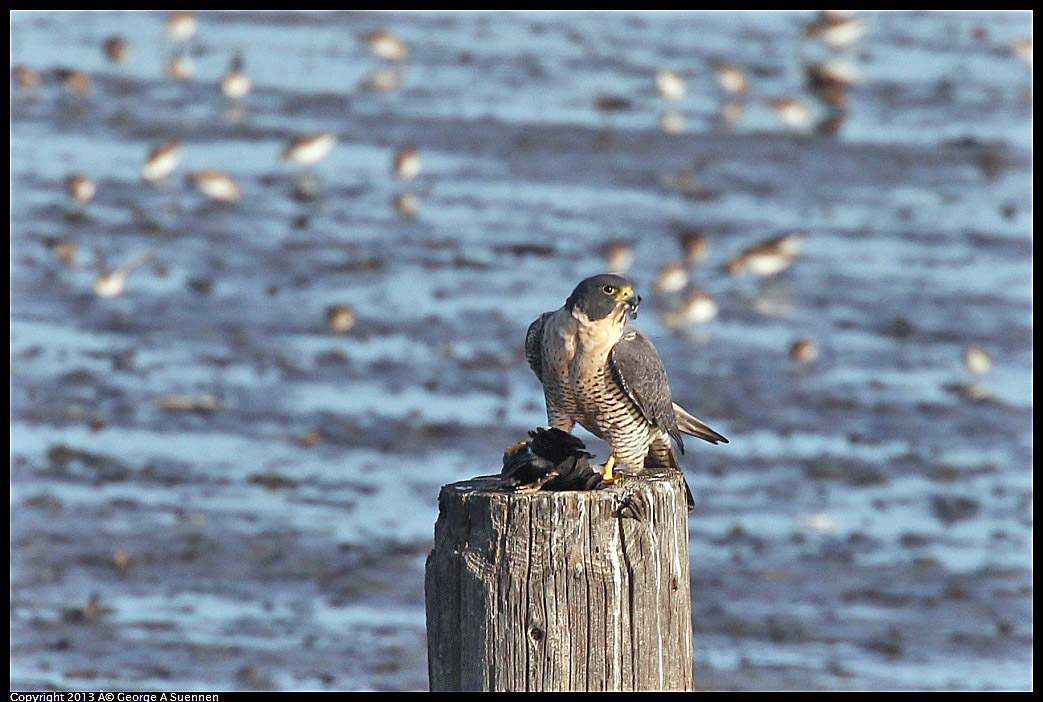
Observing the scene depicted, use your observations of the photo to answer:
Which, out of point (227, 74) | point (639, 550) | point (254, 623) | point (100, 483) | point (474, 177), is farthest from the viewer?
point (227, 74)

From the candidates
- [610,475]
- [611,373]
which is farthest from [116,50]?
[610,475]

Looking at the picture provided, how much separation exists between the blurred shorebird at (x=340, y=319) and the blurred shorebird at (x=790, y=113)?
7275mm

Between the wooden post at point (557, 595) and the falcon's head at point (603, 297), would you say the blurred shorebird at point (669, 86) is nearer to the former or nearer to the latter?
the falcon's head at point (603, 297)

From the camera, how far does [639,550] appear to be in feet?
12.4

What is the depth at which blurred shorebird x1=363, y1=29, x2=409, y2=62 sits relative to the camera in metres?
18.8

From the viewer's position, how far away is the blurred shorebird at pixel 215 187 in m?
13.8

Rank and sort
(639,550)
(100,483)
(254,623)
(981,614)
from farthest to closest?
(100,483) < (981,614) < (254,623) < (639,550)

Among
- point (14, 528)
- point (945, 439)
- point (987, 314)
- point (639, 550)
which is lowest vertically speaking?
point (639, 550)

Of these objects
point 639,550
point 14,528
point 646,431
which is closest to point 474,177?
point 14,528

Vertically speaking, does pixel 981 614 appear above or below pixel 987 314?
below

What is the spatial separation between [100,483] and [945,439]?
537cm

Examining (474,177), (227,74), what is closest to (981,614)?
(474,177)

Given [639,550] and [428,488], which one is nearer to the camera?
[639,550]

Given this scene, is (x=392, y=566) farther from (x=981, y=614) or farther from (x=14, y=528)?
(x=981, y=614)
